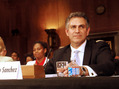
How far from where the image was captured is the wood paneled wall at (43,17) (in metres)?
7.75

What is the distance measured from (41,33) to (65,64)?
774 centimetres

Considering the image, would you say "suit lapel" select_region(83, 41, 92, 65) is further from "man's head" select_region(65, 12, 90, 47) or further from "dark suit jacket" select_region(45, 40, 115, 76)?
"man's head" select_region(65, 12, 90, 47)

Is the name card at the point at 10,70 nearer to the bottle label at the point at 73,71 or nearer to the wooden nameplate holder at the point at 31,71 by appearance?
the wooden nameplate holder at the point at 31,71

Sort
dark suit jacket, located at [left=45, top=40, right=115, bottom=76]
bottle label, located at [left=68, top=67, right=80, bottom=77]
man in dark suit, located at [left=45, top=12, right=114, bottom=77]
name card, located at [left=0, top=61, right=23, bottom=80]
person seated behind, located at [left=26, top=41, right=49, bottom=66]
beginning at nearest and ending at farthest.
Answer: name card, located at [left=0, top=61, right=23, bottom=80] → bottle label, located at [left=68, top=67, right=80, bottom=77] → dark suit jacket, located at [left=45, top=40, right=115, bottom=76] → man in dark suit, located at [left=45, top=12, right=114, bottom=77] → person seated behind, located at [left=26, top=41, right=49, bottom=66]

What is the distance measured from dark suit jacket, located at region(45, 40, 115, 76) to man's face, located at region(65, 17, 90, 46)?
0.12 m

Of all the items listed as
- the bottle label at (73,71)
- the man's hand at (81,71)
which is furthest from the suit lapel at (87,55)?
the bottle label at (73,71)

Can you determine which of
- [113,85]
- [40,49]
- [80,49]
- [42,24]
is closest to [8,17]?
[42,24]

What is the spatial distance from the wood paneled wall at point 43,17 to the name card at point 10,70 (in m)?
6.84

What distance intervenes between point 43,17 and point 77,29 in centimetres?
739

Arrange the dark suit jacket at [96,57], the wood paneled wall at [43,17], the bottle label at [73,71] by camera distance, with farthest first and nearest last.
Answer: the wood paneled wall at [43,17] → the dark suit jacket at [96,57] → the bottle label at [73,71]

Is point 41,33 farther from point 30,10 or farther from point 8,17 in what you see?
point 8,17

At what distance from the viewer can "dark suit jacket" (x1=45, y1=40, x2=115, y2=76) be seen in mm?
1757

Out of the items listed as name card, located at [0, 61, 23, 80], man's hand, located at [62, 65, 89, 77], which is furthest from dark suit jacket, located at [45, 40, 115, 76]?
name card, located at [0, 61, 23, 80]

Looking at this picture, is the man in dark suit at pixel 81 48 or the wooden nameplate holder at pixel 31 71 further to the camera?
the man in dark suit at pixel 81 48
